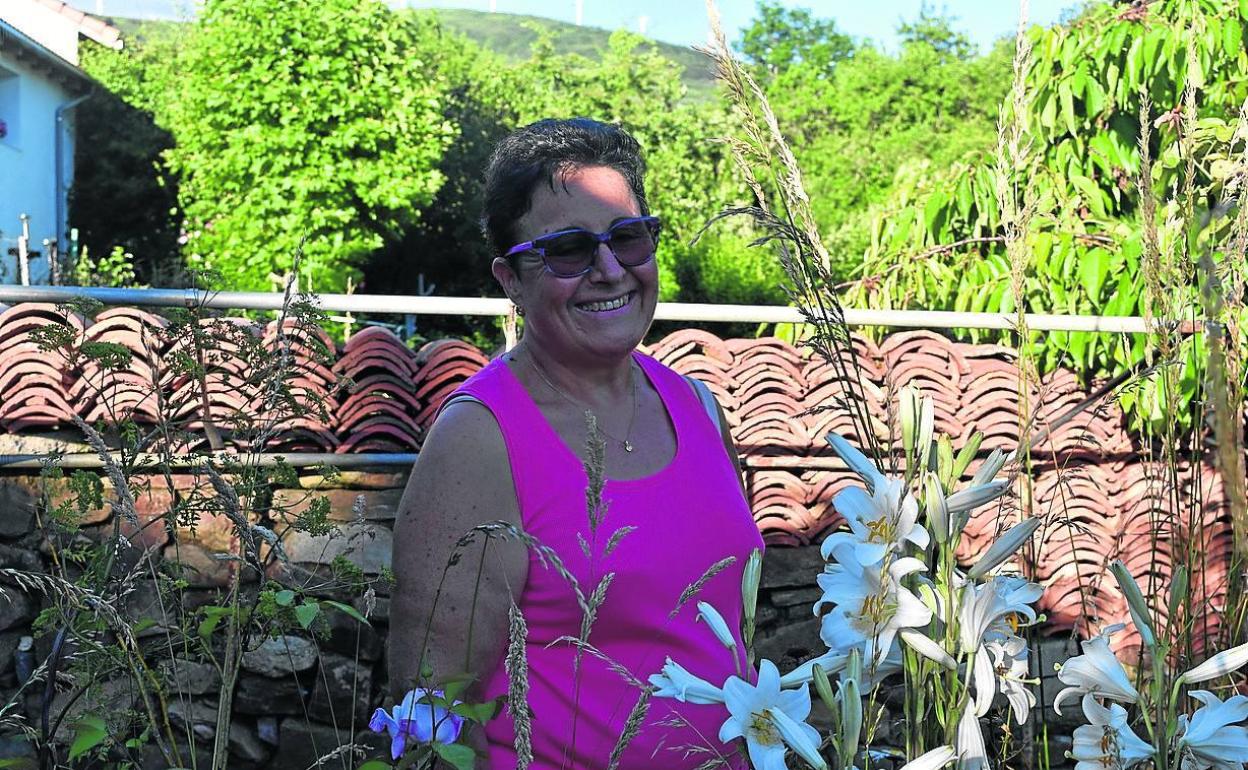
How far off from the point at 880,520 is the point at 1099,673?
0.19 m

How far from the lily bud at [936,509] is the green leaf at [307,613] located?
54 centimetres

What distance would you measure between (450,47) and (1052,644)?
125ft

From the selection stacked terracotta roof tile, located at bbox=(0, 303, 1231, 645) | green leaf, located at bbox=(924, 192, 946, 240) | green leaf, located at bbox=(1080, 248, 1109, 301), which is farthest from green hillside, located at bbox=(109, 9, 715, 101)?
stacked terracotta roof tile, located at bbox=(0, 303, 1231, 645)

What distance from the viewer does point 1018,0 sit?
1401 mm

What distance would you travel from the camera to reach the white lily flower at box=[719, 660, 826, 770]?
2.86 ft

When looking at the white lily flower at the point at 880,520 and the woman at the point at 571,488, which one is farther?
the woman at the point at 571,488

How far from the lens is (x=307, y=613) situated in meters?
1.09

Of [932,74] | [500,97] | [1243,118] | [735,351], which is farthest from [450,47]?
[1243,118]

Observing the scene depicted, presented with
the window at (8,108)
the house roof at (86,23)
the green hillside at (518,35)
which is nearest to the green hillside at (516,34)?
the green hillside at (518,35)

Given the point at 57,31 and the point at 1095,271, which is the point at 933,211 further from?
the point at 57,31

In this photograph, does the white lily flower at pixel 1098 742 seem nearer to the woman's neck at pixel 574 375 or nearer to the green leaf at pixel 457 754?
the green leaf at pixel 457 754

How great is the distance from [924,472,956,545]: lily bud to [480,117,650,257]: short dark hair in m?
1.14

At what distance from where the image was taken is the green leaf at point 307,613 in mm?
1079

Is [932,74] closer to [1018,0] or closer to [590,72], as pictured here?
[590,72]
